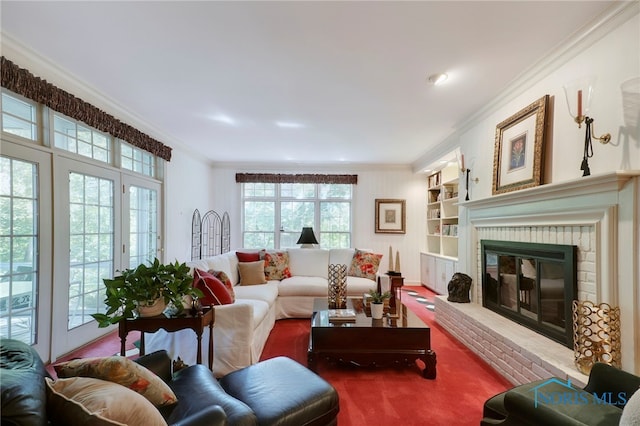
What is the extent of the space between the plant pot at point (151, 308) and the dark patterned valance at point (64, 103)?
1809 millimetres

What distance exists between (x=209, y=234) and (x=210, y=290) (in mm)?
3605

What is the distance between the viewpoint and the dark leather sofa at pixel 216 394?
78 cm

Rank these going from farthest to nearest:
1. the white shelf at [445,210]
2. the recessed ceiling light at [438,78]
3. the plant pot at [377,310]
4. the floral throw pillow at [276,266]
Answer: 1. the white shelf at [445,210]
2. the floral throw pillow at [276,266]
3. the plant pot at [377,310]
4. the recessed ceiling light at [438,78]

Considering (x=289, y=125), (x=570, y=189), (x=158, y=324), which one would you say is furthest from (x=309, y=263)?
(x=570, y=189)

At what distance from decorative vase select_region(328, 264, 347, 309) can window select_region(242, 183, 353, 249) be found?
9.82 feet

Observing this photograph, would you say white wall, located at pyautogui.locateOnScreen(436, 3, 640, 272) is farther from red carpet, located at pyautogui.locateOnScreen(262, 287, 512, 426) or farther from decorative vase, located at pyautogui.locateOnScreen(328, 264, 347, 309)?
decorative vase, located at pyautogui.locateOnScreen(328, 264, 347, 309)

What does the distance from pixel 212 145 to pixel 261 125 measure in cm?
144

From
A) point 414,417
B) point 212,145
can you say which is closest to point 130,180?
point 212,145

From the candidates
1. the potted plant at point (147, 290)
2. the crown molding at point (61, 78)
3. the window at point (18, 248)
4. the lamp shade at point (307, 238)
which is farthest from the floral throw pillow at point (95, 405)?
the lamp shade at point (307, 238)

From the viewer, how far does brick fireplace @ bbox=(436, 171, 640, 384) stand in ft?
5.60

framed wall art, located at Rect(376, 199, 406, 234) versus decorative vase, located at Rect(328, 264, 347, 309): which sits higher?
framed wall art, located at Rect(376, 199, 406, 234)

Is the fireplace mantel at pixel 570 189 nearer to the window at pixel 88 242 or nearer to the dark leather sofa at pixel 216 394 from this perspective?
the dark leather sofa at pixel 216 394

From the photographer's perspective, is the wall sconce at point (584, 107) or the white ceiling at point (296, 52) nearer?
the white ceiling at point (296, 52)

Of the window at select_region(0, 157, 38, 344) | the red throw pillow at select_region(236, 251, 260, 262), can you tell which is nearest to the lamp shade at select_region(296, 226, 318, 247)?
the red throw pillow at select_region(236, 251, 260, 262)
